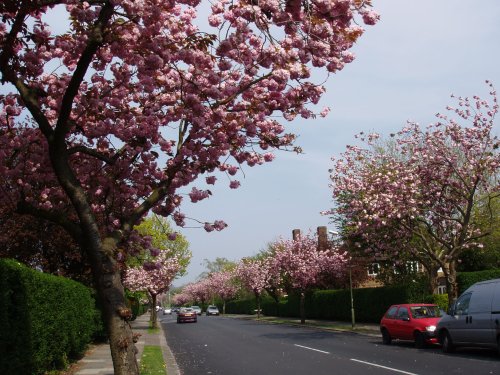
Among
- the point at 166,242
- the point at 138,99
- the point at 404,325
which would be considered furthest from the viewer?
the point at 166,242

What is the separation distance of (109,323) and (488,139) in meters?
18.8

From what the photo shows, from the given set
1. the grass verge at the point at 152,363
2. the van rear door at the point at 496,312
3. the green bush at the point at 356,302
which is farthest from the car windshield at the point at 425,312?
the green bush at the point at 356,302

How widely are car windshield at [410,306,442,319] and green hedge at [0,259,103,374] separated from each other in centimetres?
1187

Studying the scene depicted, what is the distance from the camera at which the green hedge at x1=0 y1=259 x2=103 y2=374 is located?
30.8 ft

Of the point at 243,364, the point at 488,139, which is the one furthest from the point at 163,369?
the point at 488,139

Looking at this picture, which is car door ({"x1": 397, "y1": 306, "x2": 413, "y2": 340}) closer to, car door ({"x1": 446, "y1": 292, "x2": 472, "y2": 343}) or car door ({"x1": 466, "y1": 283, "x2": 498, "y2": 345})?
car door ({"x1": 446, "y1": 292, "x2": 472, "y2": 343})

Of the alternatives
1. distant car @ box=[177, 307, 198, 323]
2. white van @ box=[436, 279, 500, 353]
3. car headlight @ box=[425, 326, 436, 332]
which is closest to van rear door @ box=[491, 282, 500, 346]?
white van @ box=[436, 279, 500, 353]

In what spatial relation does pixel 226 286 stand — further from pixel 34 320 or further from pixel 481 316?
pixel 34 320

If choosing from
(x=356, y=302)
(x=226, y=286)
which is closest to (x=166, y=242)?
(x=356, y=302)

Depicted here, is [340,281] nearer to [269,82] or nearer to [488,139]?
[488,139]

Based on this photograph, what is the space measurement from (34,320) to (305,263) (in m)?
33.8

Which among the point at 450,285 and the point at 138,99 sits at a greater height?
the point at 138,99

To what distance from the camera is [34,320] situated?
427 inches

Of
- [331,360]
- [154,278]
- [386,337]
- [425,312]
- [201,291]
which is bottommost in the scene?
[331,360]
